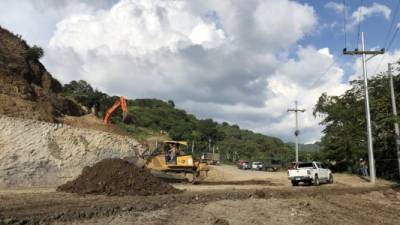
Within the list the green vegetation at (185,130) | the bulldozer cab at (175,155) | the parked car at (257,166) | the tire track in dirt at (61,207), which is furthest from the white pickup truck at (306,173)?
the parked car at (257,166)

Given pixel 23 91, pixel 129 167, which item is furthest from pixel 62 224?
pixel 23 91

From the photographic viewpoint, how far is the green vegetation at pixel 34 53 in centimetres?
5168

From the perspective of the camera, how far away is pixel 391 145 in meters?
46.8

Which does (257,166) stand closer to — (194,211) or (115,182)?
(115,182)

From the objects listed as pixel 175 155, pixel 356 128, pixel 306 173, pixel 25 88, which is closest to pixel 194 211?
pixel 175 155

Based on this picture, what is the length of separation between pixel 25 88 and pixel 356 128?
33.0 m

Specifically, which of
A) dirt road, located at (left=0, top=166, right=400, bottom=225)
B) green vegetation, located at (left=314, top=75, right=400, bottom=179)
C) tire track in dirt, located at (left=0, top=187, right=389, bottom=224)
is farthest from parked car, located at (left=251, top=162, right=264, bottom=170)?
tire track in dirt, located at (left=0, top=187, right=389, bottom=224)

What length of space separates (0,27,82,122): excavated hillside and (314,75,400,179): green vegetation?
28.8m

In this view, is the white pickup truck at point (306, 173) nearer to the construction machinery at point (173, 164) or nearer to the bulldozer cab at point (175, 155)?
the construction machinery at point (173, 164)

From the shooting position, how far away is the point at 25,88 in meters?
43.5

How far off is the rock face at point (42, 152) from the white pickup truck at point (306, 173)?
12.7m

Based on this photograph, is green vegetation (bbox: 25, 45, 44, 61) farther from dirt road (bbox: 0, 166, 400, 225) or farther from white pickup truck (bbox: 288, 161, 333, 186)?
dirt road (bbox: 0, 166, 400, 225)

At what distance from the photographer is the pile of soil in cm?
2222

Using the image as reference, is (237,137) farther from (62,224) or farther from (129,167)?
(62,224)
